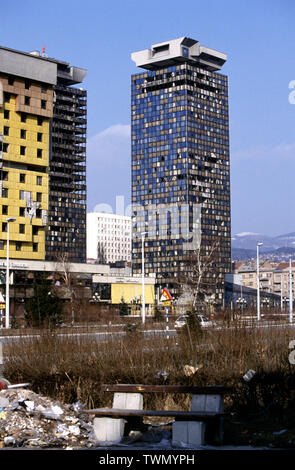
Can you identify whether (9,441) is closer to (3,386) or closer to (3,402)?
(3,402)

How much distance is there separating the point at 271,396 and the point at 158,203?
186m

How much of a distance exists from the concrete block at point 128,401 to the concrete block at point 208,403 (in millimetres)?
778

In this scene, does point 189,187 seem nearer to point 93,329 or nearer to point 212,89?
point 212,89

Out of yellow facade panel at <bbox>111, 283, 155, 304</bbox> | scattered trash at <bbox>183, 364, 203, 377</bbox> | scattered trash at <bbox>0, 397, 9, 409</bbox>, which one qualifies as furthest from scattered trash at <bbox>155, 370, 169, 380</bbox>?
yellow facade panel at <bbox>111, 283, 155, 304</bbox>

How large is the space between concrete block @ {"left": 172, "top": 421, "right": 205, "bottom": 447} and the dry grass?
2416 millimetres

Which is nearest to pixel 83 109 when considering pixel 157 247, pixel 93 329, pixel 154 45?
pixel 154 45

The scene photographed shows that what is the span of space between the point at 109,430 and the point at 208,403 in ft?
4.16

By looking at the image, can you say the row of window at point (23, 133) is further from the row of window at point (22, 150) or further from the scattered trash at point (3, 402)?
the scattered trash at point (3, 402)

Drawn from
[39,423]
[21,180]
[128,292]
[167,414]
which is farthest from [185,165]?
[167,414]

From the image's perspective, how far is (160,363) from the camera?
40.0ft

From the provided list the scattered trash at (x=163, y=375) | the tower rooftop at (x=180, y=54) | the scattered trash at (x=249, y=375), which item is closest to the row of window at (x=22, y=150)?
the scattered trash at (x=163, y=375)

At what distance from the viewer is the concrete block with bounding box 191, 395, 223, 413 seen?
371 inches

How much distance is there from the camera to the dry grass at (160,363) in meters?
11.4

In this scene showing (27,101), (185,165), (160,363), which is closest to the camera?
(160,363)
